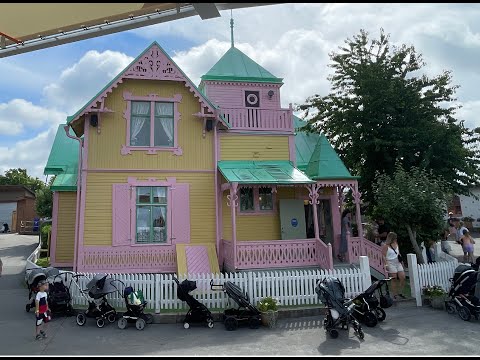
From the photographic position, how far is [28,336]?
7.86 metres

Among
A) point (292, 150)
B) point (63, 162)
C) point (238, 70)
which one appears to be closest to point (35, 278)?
point (63, 162)

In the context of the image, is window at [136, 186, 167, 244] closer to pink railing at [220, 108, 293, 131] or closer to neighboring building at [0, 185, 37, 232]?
pink railing at [220, 108, 293, 131]

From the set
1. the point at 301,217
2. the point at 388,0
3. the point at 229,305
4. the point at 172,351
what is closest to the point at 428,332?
the point at 229,305

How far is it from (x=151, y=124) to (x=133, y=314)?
756 cm

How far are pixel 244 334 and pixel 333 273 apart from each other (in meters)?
3.40

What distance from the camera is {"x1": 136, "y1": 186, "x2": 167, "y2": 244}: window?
13102 mm

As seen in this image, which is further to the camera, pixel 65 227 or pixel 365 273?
pixel 65 227

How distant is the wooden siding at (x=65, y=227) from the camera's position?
49.3 feet

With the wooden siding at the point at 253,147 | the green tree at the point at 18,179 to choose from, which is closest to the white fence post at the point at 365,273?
the wooden siding at the point at 253,147

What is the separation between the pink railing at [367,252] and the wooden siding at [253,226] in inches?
109

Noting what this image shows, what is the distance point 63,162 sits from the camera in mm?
17203

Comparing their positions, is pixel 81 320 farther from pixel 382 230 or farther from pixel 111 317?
pixel 382 230

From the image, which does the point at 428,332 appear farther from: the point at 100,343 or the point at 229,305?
the point at 100,343

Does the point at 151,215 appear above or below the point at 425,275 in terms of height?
above
